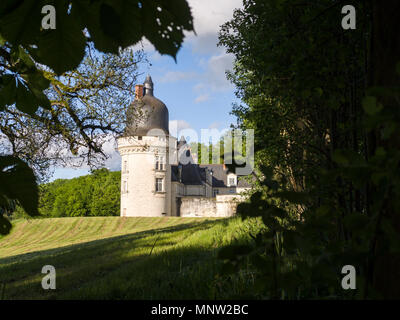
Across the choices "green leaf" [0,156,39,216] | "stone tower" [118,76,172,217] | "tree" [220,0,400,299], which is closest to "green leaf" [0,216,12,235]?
"green leaf" [0,156,39,216]

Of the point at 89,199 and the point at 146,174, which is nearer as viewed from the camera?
the point at 146,174

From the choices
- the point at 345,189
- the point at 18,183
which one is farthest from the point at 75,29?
the point at 345,189

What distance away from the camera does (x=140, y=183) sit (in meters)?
44.7

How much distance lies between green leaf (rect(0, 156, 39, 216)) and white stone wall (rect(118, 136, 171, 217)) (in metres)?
42.5

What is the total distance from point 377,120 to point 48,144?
1346cm

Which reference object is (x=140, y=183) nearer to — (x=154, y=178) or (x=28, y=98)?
(x=154, y=178)

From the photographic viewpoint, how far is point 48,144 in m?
12.9

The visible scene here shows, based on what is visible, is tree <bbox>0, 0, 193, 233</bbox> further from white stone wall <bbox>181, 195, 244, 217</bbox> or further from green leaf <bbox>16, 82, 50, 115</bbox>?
white stone wall <bbox>181, 195, 244, 217</bbox>

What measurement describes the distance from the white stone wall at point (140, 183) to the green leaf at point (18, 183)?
42.5 meters

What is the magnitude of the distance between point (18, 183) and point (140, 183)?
44.1 meters

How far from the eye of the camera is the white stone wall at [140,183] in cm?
4375

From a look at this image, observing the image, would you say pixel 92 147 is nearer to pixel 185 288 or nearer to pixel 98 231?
pixel 185 288

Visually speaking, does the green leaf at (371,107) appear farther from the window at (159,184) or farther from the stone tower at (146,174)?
the window at (159,184)
